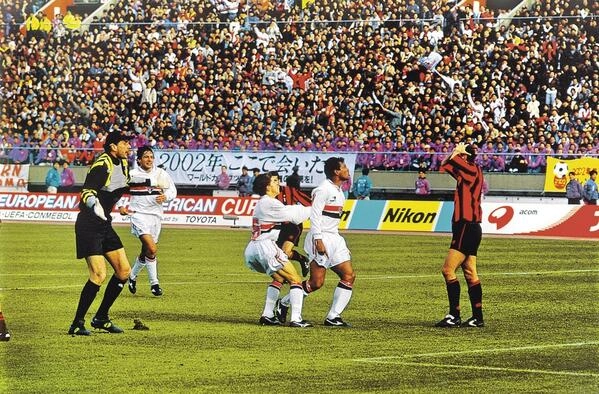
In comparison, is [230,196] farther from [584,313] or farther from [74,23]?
[584,313]

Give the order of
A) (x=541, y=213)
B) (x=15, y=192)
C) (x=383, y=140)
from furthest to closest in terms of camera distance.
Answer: (x=15, y=192), (x=383, y=140), (x=541, y=213)

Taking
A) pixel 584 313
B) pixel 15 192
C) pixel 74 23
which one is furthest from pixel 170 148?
pixel 584 313

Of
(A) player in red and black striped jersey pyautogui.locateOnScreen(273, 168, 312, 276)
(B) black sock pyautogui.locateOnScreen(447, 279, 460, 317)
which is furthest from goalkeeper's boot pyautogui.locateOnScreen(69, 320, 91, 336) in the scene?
(B) black sock pyautogui.locateOnScreen(447, 279, 460, 317)

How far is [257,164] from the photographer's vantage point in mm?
41469

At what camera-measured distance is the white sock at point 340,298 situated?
15695 mm

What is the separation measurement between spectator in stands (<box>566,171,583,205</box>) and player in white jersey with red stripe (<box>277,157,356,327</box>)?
22109 mm

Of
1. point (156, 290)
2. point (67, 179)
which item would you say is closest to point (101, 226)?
point (156, 290)

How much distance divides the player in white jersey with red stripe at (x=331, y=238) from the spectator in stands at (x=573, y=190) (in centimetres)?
2211

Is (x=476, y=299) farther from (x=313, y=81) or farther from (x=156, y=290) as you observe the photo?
(x=313, y=81)

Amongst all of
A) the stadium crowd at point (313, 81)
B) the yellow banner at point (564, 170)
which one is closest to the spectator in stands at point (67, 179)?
the stadium crowd at point (313, 81)

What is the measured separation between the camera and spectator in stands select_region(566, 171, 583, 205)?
3691cm

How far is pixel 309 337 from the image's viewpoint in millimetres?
→ 14695

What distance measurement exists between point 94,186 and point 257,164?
88.4ft

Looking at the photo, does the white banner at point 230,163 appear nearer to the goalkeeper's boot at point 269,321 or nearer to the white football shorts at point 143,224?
the white football shorts at point 143,224
